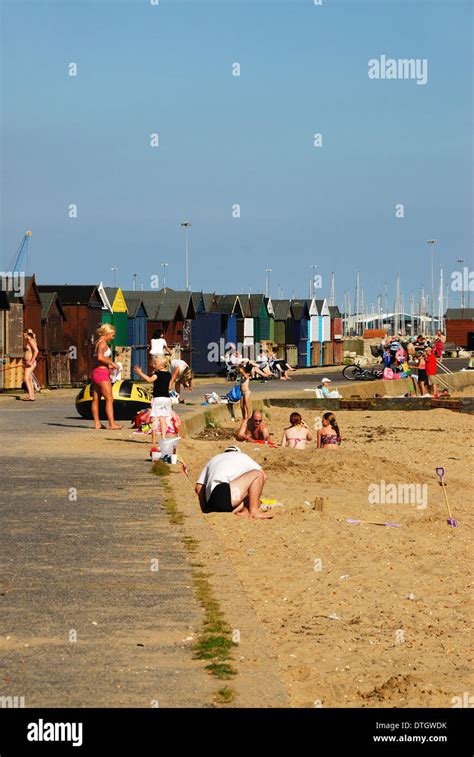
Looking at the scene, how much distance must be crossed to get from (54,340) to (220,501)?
30.2 m

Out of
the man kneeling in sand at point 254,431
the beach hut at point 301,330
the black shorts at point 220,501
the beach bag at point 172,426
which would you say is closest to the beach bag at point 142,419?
the man kneeling in sand at point 254,431

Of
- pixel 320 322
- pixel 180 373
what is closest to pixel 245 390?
pixel 180 373

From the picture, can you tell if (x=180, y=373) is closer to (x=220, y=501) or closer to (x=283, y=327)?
(x=220, y=501)

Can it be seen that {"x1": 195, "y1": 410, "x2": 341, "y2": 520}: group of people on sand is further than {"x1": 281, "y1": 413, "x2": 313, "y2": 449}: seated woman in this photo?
No

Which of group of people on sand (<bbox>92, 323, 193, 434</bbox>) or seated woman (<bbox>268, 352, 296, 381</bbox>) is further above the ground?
group of people on sand (<bbox>92, 323, 193, 434</bbox>)

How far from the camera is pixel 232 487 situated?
47.9 feet

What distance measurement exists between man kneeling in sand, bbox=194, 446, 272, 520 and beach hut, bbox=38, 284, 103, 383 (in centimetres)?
3115

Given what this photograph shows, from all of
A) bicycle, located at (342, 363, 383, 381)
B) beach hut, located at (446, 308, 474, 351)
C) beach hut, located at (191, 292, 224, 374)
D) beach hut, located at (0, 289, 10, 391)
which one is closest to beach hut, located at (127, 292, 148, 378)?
beach hut, located at (191, 292, 224, 374)

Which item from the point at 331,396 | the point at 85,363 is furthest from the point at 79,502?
the point at 85,363

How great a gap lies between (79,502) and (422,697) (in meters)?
6.98

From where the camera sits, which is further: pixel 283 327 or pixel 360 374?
pixel 283 327

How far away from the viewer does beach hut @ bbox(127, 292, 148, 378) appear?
54.6 m

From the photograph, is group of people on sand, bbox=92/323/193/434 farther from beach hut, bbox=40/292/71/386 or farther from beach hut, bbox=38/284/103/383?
beach hut, bbox=38/284/103/383

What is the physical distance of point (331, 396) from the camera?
4025 cm
